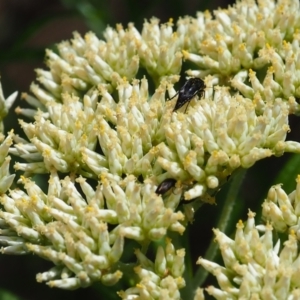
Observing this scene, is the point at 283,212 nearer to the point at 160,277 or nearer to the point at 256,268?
the point at 256,268

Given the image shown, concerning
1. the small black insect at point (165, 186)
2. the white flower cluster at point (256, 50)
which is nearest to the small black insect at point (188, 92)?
the white flower cluster at point (256, 50)

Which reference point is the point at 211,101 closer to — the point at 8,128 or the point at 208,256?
the point at 208,256

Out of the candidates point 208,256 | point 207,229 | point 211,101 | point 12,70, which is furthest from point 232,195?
point 12,70

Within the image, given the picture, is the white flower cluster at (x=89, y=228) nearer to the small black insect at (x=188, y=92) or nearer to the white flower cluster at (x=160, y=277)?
the white flower cluster at (x=160, y=277)

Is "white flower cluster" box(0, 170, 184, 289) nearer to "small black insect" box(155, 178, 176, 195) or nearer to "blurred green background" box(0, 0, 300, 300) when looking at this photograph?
"small black insect" box(155, 178, 176, 195)

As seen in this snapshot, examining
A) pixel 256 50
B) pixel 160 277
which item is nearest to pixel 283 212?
pixel 160 277

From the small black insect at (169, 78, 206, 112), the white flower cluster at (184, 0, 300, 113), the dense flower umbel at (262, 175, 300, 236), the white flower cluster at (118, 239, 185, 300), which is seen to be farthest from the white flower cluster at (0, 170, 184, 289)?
the white flower cluster at (184, 0, 300, 113)
